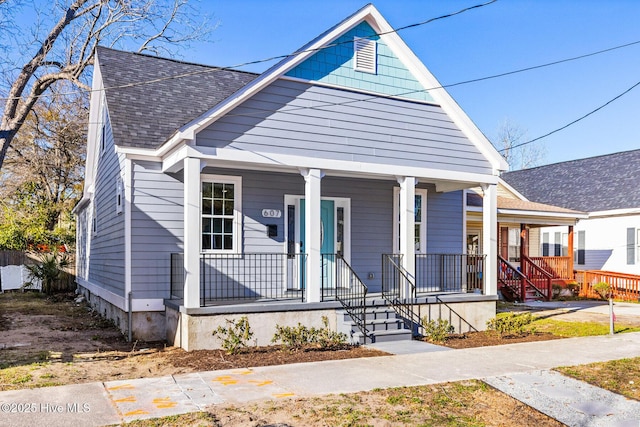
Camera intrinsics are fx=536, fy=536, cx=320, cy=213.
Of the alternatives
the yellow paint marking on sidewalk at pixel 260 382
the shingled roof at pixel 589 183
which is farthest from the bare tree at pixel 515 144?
the yellow paint marking on sidewalk at pixel 260 382

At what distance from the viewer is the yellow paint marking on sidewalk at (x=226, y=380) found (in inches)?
264

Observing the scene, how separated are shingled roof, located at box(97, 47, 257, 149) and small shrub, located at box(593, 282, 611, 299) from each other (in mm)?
13598

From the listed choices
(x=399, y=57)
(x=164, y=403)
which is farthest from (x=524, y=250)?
(x=164, y=403)

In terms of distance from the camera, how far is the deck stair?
9545mm

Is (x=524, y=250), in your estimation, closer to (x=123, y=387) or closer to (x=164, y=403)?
(x=123, y=387)

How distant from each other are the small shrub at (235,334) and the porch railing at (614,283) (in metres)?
14.7

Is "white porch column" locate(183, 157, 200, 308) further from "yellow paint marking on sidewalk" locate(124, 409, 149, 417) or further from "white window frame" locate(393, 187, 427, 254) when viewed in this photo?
"white window frame" locate(393, 187, 427, 254)

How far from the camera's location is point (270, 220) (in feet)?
37.1

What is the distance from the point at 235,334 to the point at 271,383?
2387 mm

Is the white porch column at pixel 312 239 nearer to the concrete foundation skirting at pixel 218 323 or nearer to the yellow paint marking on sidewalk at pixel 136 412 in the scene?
the concrete foundation skirting at pixel 218 323

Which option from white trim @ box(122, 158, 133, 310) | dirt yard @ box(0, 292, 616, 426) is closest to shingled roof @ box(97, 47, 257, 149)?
white trim @ box(122, 158, 133, 310)

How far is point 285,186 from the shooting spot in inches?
454

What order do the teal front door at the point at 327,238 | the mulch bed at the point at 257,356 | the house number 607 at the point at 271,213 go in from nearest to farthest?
1. the mulch bed at the point at 257,356
2. the house number 607 at the point at 271,213
3. the teal front door at the point at 327,238

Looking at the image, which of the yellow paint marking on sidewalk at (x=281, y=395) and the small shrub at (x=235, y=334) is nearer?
the yellow paint marking on sidewalk at (x=281, y=395)
